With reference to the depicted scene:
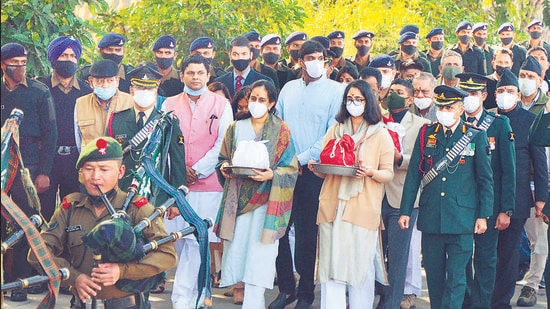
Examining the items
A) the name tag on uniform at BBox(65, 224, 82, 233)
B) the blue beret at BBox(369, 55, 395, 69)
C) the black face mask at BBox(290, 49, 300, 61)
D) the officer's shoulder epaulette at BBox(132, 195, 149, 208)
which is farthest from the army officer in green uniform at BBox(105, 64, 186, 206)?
the black face mask at BBox(290, 49, 300, 61)

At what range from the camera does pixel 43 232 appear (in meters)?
7.14

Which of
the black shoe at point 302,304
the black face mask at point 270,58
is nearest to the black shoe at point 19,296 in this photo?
the black shoe at point 302,304

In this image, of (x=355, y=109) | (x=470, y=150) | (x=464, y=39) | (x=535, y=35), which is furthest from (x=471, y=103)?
(x=535, y=35)

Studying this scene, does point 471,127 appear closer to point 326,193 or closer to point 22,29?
point 326,193

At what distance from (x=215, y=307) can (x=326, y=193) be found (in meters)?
1.61

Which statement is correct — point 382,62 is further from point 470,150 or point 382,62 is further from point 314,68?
point 470,150

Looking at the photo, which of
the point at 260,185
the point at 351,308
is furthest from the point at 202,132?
the point at 351,308

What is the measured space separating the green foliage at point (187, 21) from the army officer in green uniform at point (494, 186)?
466cm

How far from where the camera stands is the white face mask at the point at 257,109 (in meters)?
10.0

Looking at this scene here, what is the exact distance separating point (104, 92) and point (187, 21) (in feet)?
12.7

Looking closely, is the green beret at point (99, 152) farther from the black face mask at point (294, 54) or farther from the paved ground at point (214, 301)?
the black face mask at point (294, 54)

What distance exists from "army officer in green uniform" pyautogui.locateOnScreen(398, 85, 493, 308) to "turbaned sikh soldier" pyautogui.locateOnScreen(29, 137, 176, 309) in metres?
3.02

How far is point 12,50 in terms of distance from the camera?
10.0 metres

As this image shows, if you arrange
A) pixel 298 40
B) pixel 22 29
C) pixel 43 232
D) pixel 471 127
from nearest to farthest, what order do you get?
1. pixel 43 232
2. pixel 471 127
3. pixel 22 29
4. pixel 298 40
